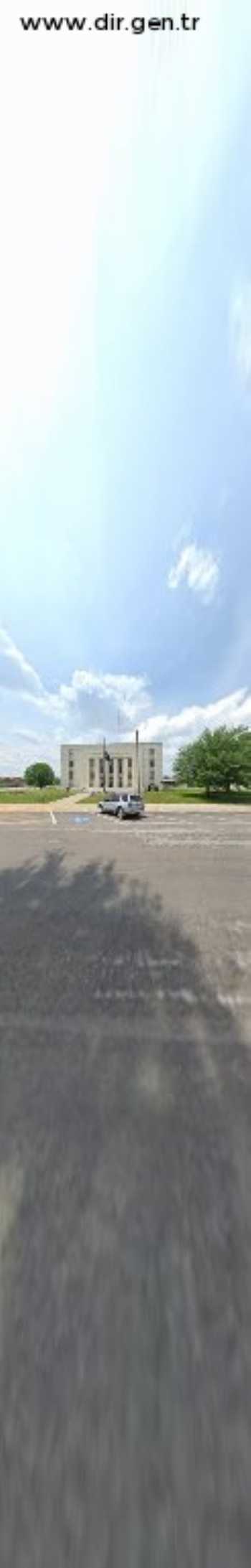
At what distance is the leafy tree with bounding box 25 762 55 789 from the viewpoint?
113m

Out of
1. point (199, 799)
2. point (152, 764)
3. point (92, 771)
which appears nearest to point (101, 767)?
point (92, 771)

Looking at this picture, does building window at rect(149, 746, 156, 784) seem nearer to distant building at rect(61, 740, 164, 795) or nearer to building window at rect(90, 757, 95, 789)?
distant building at rect(61, 740, 164, 795)

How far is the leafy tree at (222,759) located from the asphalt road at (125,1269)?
38.1 m

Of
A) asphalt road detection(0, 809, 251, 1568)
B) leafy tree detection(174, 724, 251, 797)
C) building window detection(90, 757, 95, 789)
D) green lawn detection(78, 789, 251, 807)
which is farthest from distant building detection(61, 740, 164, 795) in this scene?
asphalt road detection(0, 809, 251, 1568)

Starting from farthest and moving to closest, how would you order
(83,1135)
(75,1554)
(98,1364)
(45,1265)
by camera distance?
(83,1135) → (45,1265) → (98,1364) → (75,1554)

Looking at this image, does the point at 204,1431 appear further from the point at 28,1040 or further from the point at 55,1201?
the point at 28,1040

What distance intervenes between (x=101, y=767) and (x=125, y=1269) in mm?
117015

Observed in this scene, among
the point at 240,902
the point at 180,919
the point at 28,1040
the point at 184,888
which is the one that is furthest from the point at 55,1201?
the point at 184,888

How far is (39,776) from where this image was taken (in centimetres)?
11256

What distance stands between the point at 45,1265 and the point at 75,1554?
691mm

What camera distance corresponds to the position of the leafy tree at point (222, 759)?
4203 cm

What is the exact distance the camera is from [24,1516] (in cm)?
132

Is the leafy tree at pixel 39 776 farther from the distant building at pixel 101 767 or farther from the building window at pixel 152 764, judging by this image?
the building window at pixel 152 764

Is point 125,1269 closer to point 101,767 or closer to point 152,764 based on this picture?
point 101,767
